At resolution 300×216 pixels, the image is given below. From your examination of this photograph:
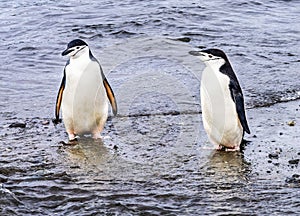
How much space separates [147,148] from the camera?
19.1ft

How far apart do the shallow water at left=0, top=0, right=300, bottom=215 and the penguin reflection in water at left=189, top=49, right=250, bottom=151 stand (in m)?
0.15

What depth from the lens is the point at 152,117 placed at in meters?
6.73

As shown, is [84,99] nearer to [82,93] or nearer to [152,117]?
[82,93]

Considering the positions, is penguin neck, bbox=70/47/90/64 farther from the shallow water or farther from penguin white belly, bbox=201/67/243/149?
penguin white belly, bbox=201/67/243/149

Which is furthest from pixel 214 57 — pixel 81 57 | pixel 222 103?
pixel 81 57

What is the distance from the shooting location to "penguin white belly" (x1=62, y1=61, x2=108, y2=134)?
19.8ft

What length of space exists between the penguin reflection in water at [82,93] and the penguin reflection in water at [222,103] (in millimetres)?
903

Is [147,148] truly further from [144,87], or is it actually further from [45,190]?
[144,87]

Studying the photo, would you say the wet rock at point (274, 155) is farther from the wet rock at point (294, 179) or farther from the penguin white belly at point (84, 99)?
the penguin white belly at point (84, 99)

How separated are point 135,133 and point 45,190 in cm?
158

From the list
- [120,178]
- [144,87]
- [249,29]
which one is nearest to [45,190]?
[120,178]

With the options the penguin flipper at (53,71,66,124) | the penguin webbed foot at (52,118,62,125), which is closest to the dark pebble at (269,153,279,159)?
the penguin flipper at (53,71,66,124)

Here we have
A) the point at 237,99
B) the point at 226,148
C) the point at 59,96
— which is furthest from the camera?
the point at 59,96

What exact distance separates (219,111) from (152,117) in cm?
112
